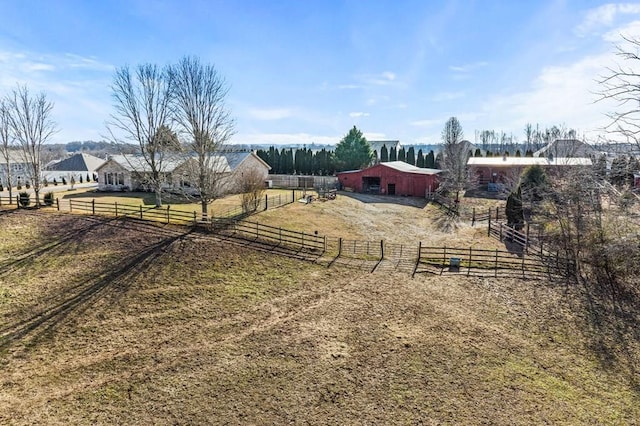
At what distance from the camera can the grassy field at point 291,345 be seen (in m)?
9.50

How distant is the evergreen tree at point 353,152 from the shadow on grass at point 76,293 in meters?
39.0

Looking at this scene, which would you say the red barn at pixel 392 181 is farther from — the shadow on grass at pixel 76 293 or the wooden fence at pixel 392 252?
the shadow on grass at pixel 76 293

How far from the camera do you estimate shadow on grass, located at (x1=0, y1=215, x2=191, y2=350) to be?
13.1 metres

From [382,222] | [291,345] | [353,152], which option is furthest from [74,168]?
[291,345]

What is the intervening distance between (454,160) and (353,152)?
19587 mm

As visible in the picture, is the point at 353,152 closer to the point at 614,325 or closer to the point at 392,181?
the point at 392,181

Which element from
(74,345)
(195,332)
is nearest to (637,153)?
(195,332)

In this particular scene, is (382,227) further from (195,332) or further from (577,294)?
(195,332)

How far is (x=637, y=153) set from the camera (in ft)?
35.9

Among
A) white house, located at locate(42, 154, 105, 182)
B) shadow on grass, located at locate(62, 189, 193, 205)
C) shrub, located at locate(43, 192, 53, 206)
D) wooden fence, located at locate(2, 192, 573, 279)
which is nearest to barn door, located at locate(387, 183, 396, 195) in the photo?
wooden fence, located at locate(2, 192, 573, 279)

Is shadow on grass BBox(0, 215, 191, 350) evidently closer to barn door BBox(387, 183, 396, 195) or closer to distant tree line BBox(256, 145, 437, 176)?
barn door BBox(387, 183, 396, 195)

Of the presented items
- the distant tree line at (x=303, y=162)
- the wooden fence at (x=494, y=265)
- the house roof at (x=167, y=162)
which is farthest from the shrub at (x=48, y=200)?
the distant tree line at (x=303, y=162)

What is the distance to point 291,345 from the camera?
40.2ft

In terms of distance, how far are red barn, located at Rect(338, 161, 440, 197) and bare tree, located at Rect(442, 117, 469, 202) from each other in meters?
2.03
